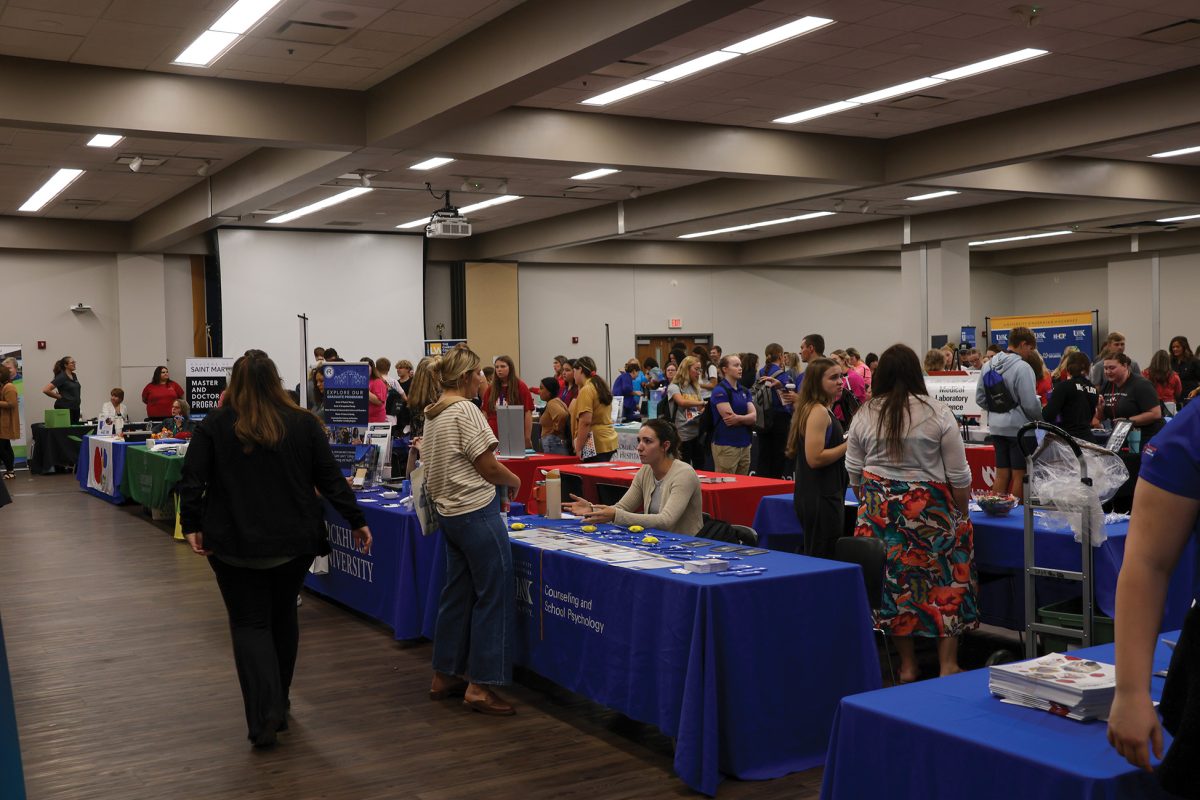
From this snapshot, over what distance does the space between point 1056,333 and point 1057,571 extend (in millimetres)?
14323

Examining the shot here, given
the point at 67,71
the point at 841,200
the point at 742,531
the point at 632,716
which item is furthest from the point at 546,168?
the point at 632,716

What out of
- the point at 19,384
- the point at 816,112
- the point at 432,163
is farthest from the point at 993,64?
the point at 19,384

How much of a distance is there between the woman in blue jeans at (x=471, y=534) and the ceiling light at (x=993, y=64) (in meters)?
5.38

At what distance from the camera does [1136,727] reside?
155cm

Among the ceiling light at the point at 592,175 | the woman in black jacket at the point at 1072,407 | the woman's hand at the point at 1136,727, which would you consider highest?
the ceiling light at the point at 592,175

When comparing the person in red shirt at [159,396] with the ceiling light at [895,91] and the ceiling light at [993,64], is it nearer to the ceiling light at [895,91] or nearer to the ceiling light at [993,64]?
the ceiling light at [895,91]

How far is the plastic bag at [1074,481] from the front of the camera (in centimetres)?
389

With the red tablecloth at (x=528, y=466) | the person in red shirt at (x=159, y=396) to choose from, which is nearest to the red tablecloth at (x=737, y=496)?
the red tablecloth at (x=528, y=466)

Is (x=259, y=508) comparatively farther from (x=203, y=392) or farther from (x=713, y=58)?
(x=203, y=392)

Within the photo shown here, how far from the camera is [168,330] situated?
16984 millimetres

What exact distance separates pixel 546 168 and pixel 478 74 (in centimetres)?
443

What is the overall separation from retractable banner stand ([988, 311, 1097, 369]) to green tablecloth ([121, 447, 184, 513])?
11827mm

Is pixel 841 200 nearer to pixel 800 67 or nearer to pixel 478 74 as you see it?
pixel 800 67

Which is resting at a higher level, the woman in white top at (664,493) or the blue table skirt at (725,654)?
the woman in white top at (664,493)
